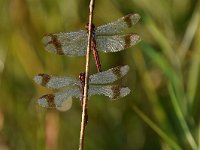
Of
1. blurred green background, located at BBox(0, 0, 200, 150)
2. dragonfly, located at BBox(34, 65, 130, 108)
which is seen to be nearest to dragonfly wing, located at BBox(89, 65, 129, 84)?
dragonfly, located at BBox(34, 65, 130, 108)

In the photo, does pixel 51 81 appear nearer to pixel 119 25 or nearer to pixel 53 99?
pixel 53 99

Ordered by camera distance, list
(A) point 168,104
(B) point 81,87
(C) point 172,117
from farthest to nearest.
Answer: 1. (A) point 168,104
2. (C) point 172,117
3. (B) point 81,87

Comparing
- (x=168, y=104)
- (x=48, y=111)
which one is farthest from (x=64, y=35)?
(x=168, y=104)

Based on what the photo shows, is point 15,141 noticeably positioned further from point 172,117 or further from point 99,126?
point 172,117

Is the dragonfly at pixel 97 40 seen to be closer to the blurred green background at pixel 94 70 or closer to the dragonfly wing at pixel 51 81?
the dragonfly wing at pixel 51 81

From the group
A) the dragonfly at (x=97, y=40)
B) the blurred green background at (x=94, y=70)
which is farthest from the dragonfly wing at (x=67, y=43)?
the blurred green background at (x=94, y=70)

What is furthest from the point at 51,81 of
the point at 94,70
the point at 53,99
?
the point at 94,70
